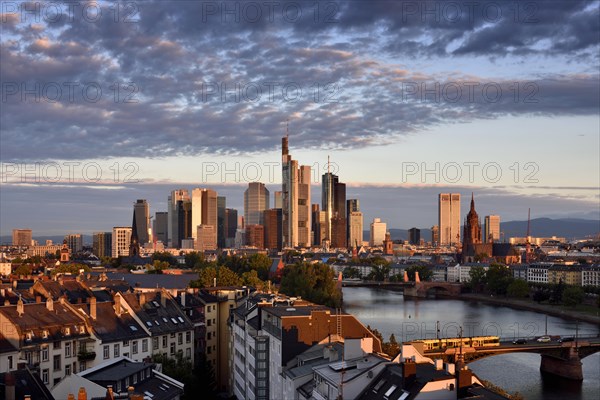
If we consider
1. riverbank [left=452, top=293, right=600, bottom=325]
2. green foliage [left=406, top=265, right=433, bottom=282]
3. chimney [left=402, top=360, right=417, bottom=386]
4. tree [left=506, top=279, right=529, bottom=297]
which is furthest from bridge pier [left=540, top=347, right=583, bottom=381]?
green foliage [left=406, top=265, right=433, bottom=282]

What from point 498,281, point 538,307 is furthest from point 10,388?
point 498,281

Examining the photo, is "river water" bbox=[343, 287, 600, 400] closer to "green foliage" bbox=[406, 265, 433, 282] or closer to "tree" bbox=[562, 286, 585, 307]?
"tree" bbox=[562, 286, 585, 307]

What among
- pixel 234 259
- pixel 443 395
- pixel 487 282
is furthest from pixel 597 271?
pixel 443 395

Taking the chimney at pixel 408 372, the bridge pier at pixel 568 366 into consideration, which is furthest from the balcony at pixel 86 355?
the bridge pier at pixel 568 366

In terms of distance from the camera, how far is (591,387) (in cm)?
4209

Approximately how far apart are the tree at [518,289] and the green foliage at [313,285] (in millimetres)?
33649

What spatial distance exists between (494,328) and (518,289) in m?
35.0

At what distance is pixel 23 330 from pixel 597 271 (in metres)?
103

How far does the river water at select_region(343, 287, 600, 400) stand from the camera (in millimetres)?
41438

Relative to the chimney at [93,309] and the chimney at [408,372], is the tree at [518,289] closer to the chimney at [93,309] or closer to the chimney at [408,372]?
the chimney at [93,309]

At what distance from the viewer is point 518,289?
98.4m

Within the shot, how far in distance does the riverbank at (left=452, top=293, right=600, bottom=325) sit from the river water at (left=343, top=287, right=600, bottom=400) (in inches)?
59.0

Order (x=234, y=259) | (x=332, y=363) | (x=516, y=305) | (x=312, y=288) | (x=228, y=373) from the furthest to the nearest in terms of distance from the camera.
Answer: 1. (x=234, y=259)
2. (x=516, y=305)
3. (x=312, y=288)
4. (x=228, y=373)
5. (x=332, y=363)

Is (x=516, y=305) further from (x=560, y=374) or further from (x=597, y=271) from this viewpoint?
(x=560, y=374)
